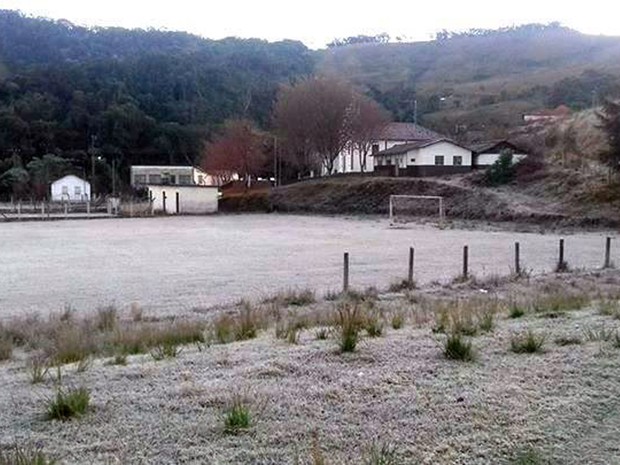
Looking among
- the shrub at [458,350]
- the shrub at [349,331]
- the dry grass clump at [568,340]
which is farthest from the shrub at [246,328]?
the dry grass clump at [568,340]

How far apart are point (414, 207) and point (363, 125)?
21.0 metres

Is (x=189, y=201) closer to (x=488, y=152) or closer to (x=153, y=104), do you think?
(x=488, y=152)

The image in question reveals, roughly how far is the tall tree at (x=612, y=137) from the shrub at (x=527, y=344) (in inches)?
1802

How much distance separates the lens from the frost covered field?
17328mm

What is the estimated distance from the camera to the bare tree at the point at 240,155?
8338 cm

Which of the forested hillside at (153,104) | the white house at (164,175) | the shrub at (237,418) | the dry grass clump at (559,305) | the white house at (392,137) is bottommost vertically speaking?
the dry grass clump at (559,305)

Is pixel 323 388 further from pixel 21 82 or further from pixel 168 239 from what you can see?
pixel 21 82

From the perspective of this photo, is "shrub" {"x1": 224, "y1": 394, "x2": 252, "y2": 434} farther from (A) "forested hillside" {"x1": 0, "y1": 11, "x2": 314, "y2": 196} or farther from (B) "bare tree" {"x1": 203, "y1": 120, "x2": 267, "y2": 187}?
(A) "forested hillside" {"x1": 0, "y1": 11, "x2": 314, "y2": 196}

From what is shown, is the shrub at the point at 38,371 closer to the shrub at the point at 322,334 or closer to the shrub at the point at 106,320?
the shrub at the point at 322,334

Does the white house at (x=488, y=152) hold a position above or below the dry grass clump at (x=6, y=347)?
above

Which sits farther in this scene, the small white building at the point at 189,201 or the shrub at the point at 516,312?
the small white building at the point at 189,201

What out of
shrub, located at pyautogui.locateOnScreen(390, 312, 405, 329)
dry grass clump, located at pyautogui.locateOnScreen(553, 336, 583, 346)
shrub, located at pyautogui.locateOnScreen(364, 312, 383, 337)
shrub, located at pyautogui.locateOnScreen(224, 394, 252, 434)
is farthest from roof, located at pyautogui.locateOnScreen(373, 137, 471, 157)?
shrub, located at pyautogui.locateOnScreen(224, 394, 252, 434)

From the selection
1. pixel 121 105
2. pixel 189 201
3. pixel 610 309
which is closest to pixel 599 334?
pixel 610 309

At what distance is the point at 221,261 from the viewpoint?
2636cm
